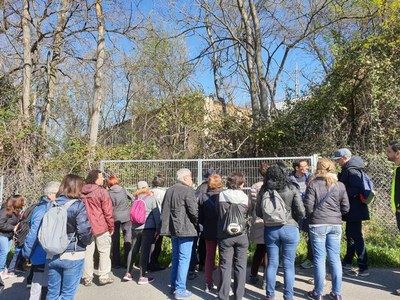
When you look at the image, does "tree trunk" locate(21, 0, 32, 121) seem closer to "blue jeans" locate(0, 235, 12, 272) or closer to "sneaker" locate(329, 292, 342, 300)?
"blue jeans" locate(0, 235, 12, 272)

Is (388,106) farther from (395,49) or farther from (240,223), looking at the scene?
(240,223)

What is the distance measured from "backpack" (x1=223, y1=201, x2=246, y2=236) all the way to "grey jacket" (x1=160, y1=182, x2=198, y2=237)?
586mm

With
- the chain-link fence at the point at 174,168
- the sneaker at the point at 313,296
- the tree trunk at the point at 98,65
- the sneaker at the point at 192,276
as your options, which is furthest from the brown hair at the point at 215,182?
the tree trunk at the point at 98,65

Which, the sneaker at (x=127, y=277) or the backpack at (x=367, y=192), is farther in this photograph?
the sneaker at (x=127, y=277)

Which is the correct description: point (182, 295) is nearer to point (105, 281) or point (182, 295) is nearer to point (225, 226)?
point (225, 226)

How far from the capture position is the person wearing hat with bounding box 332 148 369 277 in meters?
5.07

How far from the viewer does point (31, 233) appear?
3.74 meters

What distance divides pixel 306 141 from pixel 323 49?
4.69 meters

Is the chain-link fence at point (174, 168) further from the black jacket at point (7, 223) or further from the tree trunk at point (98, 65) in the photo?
the tree trunk at point (98, 65)

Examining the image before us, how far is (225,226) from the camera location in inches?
166

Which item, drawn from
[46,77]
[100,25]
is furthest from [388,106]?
[46,77]

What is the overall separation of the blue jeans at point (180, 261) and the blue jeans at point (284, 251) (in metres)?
1.11

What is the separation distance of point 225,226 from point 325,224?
1.24 meters

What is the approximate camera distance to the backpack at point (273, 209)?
160 inches
